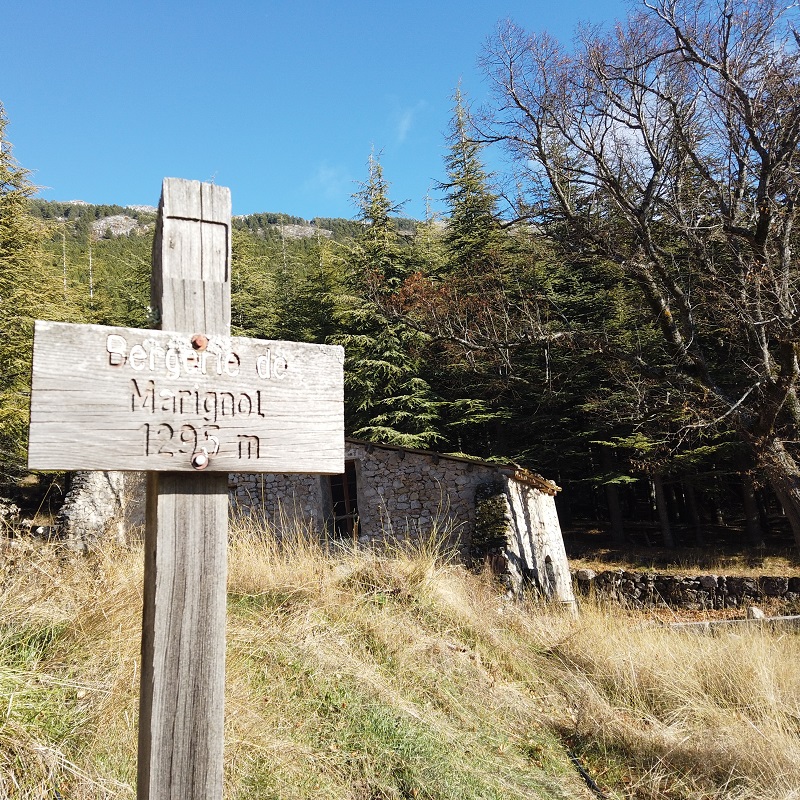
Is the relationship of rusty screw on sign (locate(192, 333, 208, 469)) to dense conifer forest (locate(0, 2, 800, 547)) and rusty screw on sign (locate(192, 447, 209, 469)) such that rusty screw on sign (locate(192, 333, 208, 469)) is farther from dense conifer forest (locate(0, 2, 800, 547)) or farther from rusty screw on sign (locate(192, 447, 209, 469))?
dense conifer forest (locate(0, 2, 800, 547))

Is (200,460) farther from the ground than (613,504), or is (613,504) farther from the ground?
(200,460)

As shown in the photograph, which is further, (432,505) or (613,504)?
(613,504)

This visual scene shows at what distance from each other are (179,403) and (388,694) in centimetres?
273

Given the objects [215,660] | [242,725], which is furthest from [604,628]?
[215,660]

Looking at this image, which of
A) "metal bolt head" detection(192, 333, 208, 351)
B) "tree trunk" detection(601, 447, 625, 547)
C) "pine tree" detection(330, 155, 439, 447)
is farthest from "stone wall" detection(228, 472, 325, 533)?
"metal bolt head" detection(192, 333, 208, 351)

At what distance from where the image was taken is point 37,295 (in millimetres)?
15891

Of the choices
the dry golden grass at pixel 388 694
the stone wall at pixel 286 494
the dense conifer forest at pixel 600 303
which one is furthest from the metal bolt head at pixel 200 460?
the stone wall at pixel 286 494

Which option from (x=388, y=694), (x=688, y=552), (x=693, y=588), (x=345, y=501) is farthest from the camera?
(x=688, y=552)

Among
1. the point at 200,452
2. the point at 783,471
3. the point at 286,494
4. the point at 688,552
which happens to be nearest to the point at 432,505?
the point at 286,494

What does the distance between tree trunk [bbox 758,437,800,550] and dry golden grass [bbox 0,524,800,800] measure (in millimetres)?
4683

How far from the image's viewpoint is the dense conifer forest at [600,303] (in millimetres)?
9727

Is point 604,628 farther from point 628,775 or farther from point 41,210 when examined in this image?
point 41,210

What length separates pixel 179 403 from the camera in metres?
1.82

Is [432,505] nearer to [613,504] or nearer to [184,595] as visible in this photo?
[613,504]
